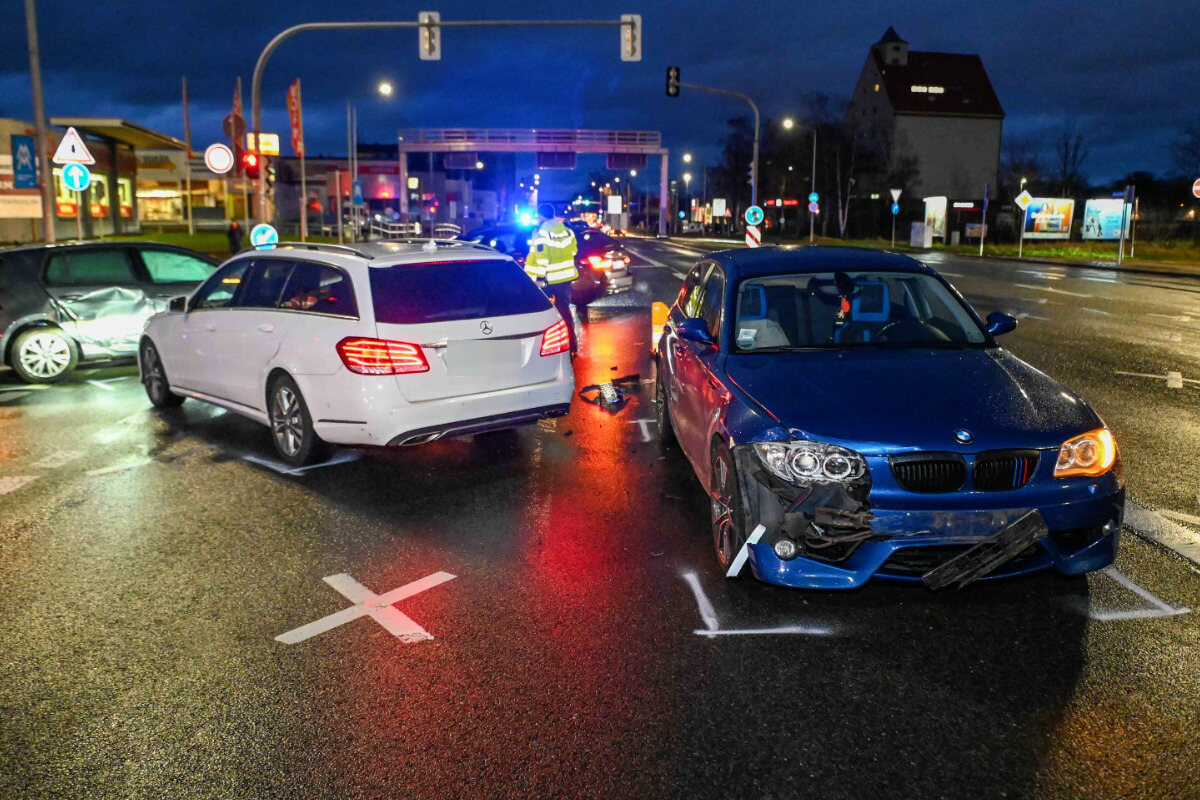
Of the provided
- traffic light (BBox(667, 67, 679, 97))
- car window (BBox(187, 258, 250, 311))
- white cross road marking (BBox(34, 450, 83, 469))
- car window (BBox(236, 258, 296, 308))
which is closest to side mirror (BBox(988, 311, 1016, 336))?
car window (BBox(236, 258, 296, 308))

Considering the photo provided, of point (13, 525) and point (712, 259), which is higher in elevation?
point (712, 259)

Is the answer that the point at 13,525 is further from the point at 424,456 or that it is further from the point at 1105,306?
the point at 1105,306

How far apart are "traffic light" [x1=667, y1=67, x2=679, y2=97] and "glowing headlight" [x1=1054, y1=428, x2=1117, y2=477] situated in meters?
29.2

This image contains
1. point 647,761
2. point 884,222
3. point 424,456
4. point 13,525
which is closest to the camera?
point 647,761

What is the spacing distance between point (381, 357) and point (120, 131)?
49.1 m

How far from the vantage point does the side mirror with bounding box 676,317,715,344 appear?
5945 millimetres

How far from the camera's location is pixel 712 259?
23.9ft

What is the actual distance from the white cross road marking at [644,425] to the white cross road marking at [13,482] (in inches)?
183

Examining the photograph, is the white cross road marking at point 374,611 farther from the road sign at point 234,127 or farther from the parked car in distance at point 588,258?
the road sign at point 234,127

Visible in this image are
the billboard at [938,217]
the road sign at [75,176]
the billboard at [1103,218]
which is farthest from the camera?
the billboard at [938,217]

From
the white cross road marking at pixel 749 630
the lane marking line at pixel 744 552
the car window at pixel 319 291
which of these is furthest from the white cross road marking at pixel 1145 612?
the car window at pixel 319 291

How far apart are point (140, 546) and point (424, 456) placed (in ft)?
8.41

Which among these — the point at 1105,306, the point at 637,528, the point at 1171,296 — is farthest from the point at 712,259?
the point at 1171,296

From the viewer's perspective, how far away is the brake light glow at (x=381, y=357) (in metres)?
6.82
